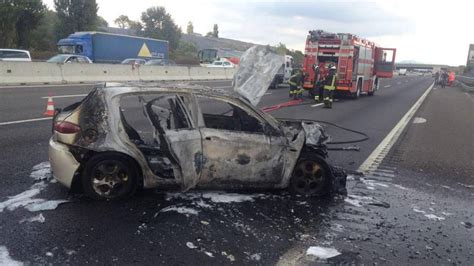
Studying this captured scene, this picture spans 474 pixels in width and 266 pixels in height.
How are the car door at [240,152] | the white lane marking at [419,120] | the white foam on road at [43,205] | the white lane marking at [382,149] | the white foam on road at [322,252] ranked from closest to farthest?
the white foam on road at [322,252]
the white foam on road at [43,205]
the car door at [240,152]
the white lane marking at [382,149]
the white lane marking at [419,120]

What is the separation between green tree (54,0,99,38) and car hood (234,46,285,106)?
188 ft

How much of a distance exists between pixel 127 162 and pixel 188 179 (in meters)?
0.67

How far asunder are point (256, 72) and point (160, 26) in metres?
91.4

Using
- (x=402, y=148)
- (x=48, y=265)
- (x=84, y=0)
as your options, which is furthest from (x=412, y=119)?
(x=84, y=0)

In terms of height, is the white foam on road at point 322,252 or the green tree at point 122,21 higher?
the green tree at point 122,21

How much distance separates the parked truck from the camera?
3450 cm

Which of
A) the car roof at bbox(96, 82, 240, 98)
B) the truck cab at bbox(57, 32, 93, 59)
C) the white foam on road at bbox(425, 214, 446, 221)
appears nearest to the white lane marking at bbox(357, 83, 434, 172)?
the white foam on road at bbox(425, 214, 446, 221)

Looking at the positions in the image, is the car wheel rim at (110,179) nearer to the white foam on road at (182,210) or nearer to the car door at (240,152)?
the white foam on road at (182,210)

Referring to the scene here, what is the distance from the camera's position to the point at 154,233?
4016mm

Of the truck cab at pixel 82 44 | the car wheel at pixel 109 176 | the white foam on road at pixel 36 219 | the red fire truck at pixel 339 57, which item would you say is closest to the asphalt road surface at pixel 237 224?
the white foam on road at pixel 36 219

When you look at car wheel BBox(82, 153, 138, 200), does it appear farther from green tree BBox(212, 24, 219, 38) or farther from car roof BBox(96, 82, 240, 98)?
green tree BBox(212, 24, 219, 38)

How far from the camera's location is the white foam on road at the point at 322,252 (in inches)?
148

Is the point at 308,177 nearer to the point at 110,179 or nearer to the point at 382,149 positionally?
the point at 110,179

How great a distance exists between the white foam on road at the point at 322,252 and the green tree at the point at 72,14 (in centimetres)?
6029
